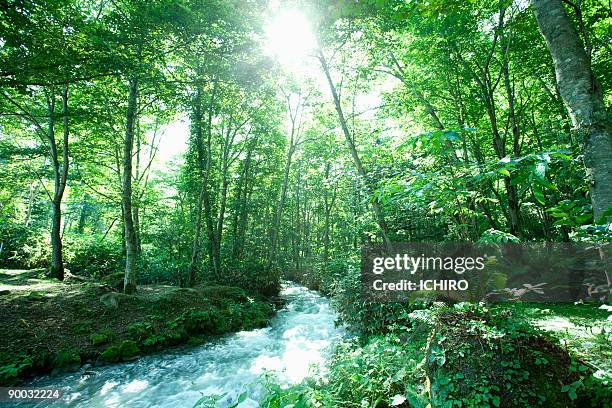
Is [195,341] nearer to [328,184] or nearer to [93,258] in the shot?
[328,184]

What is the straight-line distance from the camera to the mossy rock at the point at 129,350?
268 inches

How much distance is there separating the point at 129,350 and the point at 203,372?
79.0 inches

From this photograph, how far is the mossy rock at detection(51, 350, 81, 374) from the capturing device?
606cm

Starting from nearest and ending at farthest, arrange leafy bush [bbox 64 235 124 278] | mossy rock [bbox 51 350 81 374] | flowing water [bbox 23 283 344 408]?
flowing water [bbox 23 283 344 408], mossy rock [bbox 51 350 81 374], leafy bush [bbox 64 235 124 278]

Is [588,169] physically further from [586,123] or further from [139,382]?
[139,382]

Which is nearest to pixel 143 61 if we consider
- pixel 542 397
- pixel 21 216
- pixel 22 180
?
pixel 542 397

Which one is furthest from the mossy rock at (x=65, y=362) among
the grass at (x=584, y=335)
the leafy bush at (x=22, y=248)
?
the leafy bush at (x=22, y=248)

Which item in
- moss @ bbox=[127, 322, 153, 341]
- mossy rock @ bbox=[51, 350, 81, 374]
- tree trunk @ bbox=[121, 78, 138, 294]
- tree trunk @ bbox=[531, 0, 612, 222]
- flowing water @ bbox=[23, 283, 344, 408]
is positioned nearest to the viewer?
tree trunk @ bbox=[531, 0, 612, 222]

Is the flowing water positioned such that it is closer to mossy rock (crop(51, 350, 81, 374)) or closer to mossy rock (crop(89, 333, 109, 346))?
mossy rock (crop(51, 350, 81, 374))

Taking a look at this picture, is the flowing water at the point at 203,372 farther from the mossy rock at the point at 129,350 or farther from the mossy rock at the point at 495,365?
the mossy rock at the point at 495,365

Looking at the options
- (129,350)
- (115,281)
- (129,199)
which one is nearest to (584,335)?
(129,350)

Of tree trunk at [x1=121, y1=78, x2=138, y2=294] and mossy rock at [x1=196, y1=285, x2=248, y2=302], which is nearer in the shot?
tree trunk at [x1=121, y1=78, x2=138, y2=294]

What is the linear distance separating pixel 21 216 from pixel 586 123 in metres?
26.4

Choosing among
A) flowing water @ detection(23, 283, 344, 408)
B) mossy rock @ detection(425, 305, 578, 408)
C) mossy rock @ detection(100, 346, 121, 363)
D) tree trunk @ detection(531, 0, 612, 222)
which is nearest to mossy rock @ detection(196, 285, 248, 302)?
flowing water @ detection(23, 283, 344, 408)
